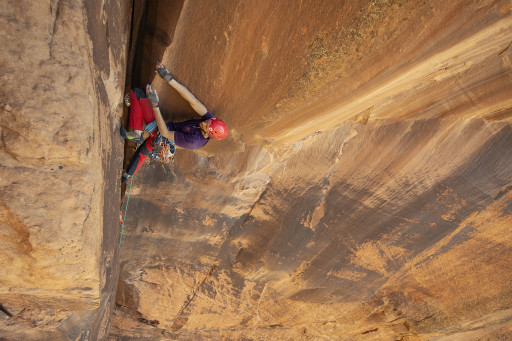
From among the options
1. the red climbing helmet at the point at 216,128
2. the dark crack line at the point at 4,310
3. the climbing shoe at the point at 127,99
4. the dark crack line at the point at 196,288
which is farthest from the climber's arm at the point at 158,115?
the dark crack line at the point at 196,288

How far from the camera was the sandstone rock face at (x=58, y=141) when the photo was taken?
7.14 ft

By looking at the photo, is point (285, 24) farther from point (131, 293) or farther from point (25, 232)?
point (131, 293)

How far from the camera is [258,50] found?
9.15 feet

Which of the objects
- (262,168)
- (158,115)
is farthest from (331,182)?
(158,115)

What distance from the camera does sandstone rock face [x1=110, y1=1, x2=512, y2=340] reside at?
2629 mm

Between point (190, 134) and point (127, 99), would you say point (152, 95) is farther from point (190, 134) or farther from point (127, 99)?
point (190, 134)

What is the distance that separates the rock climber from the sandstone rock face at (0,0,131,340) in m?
0.28

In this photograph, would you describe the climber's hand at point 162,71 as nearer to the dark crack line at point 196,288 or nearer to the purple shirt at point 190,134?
the purple shirt at point 190,134

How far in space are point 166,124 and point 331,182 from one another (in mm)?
2204

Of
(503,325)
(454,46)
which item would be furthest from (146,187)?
Result: (503,325)

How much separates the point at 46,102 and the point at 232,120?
1738mm

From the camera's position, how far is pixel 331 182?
4148mm

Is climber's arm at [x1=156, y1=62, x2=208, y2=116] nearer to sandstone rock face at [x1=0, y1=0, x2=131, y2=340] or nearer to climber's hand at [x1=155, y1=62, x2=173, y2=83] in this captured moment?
climber's hand at [x1=155, y1=62, x2=173, y2=83]

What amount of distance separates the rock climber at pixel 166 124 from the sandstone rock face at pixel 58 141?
0.28 meters
